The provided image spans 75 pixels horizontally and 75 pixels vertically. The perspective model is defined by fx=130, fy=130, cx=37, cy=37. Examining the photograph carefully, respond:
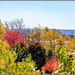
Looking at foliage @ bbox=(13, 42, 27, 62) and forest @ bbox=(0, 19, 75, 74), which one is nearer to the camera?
forest @ bbox=(0, 19, 75, 74)

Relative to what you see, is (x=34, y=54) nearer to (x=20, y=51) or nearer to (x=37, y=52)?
(x=37, y=52)

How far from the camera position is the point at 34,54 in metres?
13.8

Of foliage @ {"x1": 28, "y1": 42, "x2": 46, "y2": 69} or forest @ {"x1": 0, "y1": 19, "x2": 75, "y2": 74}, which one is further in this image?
foliage @ {"x1": 28, "y1": 42, "x2": 46, "y2": 69}

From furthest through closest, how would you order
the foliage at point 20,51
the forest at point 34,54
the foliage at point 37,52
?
1. the foliage at point 37,52
2. the foliage at point 20,51
3. the forest at point 34,54

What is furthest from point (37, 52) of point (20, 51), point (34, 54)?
point (20, 51)

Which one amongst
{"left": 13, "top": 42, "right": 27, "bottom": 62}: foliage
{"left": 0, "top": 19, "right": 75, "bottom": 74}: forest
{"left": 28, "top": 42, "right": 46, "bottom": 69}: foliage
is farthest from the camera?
{"left": 28, "top": 42, "right": 46, "bottom": 69}: foliage

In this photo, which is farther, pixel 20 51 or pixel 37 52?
pixel 37 52

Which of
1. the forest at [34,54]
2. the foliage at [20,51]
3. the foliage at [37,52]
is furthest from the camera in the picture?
the foliage at [37,52]

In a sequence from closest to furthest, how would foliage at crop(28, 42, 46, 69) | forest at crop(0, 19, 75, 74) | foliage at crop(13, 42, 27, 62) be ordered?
forest at crop(0, 19, 75, 74) → foliage at crop(13, 42, 27, 62) → foliage at crop(28, 42, 46, 69)

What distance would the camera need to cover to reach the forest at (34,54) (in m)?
5.07

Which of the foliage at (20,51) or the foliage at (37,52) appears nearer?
the foliage at (20,51)

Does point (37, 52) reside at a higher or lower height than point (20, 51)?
lower

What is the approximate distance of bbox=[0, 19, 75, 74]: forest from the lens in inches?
200

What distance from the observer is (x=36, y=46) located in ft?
45.6
